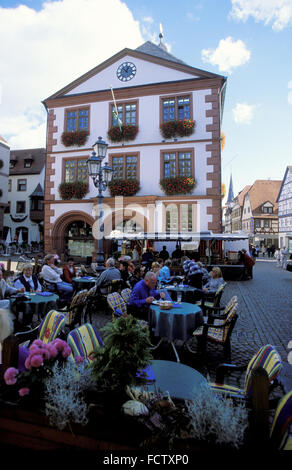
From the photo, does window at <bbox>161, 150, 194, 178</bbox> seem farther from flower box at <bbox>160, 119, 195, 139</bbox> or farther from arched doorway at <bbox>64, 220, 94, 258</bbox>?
arched doorway at <bbox>64, 220, 94, 258</bbox>

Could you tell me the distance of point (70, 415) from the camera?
1619 mm

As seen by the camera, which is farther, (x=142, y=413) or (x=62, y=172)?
(x=62, y=172)

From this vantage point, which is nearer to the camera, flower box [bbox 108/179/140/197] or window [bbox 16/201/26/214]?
flower box [bbox 108/179/140/197]

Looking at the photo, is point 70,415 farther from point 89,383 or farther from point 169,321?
point 169,321

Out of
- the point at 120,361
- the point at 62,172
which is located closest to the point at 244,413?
the point at 120,361

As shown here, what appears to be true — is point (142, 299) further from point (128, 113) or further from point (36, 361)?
point (128, 113)

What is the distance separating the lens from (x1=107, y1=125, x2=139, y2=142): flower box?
1788 centimetres

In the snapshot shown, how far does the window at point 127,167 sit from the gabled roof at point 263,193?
1664 inches

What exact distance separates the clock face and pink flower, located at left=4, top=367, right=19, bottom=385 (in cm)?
2034

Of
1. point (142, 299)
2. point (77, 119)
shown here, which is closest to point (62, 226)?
point (77, 119)

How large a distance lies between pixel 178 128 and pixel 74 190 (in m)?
7.89

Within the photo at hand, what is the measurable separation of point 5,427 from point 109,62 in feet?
71.4

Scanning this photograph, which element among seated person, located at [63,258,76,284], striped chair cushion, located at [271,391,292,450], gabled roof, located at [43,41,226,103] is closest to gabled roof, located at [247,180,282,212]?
gabled roof, located at [43,41,226,103]

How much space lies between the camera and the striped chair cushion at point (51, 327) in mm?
3555
